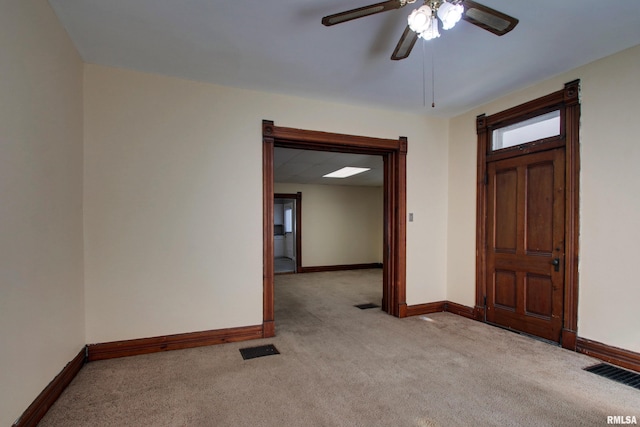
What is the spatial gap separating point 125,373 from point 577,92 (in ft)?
15.3

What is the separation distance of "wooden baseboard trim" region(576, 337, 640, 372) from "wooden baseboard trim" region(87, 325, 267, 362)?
3.03 metres

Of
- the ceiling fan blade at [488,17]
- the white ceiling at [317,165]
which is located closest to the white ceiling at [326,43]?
the ceiling fan blade at [488,17]

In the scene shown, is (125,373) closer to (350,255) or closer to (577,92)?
(577,92)

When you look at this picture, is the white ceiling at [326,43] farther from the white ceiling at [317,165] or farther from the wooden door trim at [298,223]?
the wooden door trim at [298,223]

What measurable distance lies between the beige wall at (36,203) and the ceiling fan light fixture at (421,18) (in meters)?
2.10

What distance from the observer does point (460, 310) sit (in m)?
4.19

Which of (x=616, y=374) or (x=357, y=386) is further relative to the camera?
(x=616, y=374)

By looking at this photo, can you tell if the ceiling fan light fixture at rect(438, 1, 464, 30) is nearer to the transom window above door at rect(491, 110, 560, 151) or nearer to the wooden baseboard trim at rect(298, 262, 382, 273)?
the transom window above door at rect(491, 110, 560, 151)

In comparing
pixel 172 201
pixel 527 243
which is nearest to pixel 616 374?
pixel 527 243

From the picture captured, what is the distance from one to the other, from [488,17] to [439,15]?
340mm

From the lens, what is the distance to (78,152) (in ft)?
8.86

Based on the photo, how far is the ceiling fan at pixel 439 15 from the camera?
1638 millimetres

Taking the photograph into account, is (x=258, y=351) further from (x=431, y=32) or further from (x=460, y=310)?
(x=431, y=32)

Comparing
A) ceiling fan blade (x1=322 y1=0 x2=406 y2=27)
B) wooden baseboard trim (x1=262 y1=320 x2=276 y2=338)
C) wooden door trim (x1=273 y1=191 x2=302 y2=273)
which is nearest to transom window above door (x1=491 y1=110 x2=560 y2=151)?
ceiling fan blade (x1=322 y1=0 x2=406 y2=27)
